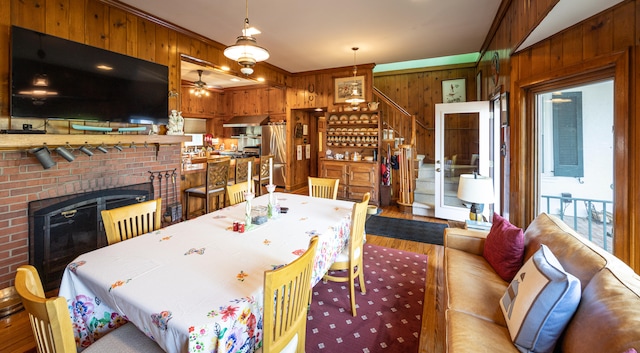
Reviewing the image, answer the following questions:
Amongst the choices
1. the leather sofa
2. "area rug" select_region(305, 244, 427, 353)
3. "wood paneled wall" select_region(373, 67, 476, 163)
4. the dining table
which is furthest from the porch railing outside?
"wood paneled wall" select_region(373, 67, 476, 163)

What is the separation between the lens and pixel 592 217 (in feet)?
7.53

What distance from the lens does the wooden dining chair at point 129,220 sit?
71.0 inches

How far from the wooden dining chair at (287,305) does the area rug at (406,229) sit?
2.92 meters

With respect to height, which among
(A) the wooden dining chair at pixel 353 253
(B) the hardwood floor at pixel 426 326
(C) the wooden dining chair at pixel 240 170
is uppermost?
(C) the wooden dining chair at pixel 240 170

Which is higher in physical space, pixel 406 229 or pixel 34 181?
pixel 34 181

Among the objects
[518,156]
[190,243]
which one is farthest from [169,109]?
[518,156]

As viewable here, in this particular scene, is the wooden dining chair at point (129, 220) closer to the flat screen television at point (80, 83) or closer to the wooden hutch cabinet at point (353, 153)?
the flat screen television at point (80, 83)

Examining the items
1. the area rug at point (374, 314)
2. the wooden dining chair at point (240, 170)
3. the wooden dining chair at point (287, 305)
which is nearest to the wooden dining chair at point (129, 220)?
the wooden dining chair at point (287, 305)

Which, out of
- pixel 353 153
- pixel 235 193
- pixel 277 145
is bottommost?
pixel 235 193

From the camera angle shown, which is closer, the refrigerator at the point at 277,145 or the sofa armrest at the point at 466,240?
the sofa armrest at the point at 466,240

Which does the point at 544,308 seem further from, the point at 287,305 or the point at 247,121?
the point at 247,121

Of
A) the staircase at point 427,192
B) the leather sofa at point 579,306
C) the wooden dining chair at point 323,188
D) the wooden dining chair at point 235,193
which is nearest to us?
the leather sofa at point 579,306

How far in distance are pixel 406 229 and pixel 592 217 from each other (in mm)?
2287

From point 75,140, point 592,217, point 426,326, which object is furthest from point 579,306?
point 75,140
